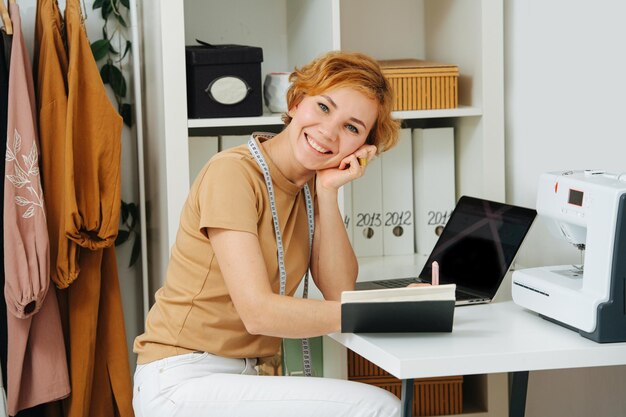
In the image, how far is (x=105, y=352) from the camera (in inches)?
110

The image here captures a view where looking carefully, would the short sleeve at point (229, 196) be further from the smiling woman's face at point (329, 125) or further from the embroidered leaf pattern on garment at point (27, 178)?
the embroidered leaf pattern on garment at point (27, 178)

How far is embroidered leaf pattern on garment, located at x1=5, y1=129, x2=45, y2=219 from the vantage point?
A: 8.16ft

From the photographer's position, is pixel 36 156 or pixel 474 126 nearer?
pixel 36 156

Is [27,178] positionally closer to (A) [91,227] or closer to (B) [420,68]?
(A) [91,227]

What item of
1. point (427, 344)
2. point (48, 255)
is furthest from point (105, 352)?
point (427, 344)

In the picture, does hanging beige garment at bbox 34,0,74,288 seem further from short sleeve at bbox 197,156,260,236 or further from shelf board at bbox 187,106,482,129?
short sleeve at bbox 197,156,260,236

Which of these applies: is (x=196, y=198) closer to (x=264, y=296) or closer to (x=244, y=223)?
(x=244, y=223)

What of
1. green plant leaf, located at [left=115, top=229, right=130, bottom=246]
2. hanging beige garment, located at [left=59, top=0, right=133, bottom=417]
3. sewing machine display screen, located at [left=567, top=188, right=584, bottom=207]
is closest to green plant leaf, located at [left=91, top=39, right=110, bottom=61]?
hanging beige garment, located at [left=59, top=0, right=133, bottom=417]

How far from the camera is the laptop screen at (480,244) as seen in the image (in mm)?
2207

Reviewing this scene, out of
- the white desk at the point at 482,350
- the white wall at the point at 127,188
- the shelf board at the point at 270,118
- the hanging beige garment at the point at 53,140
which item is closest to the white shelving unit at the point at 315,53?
the shelf board at the point at 270,118

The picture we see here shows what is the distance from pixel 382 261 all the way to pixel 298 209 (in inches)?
28.1

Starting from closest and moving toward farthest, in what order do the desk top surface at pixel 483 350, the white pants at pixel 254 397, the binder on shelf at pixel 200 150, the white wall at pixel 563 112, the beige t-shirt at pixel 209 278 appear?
1. the desk top surface at pixel 483 350
2. the white pants at pixel 254 397
3. the beige t-shirt at pixel 209 278
4. the white wall at pixel 563 112
5. the binder on shelf at pixel 200 150

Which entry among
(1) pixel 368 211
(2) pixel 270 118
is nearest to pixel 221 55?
(2) pixel 270 118

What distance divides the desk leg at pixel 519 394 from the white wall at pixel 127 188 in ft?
4.34
